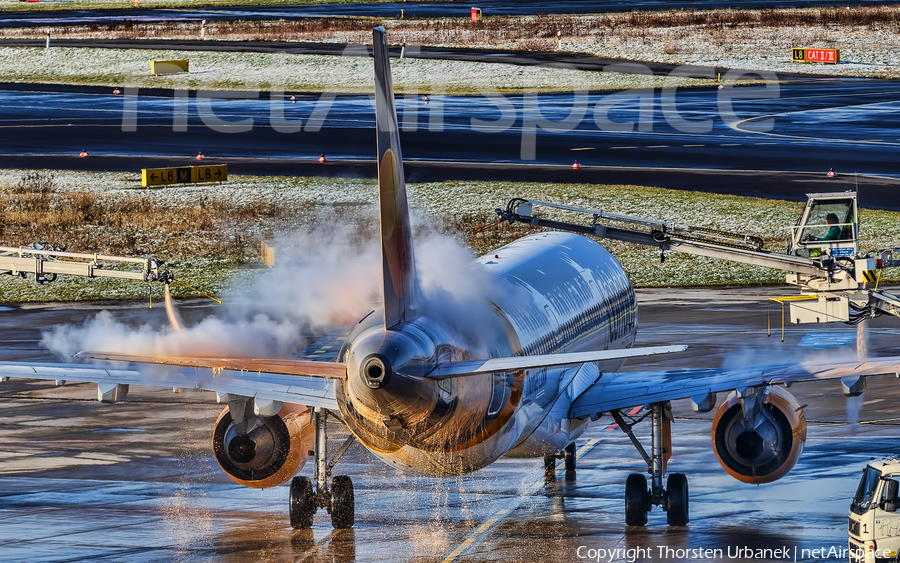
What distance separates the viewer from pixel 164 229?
67.5 meters

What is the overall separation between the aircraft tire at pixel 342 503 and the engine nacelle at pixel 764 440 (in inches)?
291

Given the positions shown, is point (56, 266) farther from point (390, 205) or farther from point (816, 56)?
point (816, 56)

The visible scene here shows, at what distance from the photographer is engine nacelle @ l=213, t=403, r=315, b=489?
28.4 metres

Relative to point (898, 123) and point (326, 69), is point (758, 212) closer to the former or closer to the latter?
point (898, 123)

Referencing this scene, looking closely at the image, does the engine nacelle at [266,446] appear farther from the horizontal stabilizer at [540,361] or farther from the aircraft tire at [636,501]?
the aircraft tire at [636,501]

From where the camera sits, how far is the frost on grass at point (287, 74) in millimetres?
107125

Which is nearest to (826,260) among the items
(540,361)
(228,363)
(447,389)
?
(447,389)

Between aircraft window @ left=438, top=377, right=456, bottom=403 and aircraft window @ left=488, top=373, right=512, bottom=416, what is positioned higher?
aircraft window @ left=438, top=377, right=456, bottom=403

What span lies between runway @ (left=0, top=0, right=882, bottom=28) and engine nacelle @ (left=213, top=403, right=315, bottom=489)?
401ft

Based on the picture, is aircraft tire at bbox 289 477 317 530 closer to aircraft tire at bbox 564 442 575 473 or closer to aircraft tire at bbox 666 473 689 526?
aircraft tire at bbox 666 473 689 526

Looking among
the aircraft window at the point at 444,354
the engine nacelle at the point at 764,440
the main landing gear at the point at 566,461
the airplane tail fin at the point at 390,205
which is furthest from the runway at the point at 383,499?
the airplane tail fin at the point at 390,205

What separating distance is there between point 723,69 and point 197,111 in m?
41.8

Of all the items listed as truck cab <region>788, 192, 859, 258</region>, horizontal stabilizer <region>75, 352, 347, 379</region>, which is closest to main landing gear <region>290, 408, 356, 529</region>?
horizontal stabilizer <region>75, 352, 347, 379</region>

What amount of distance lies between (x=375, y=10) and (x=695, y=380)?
134 metres
